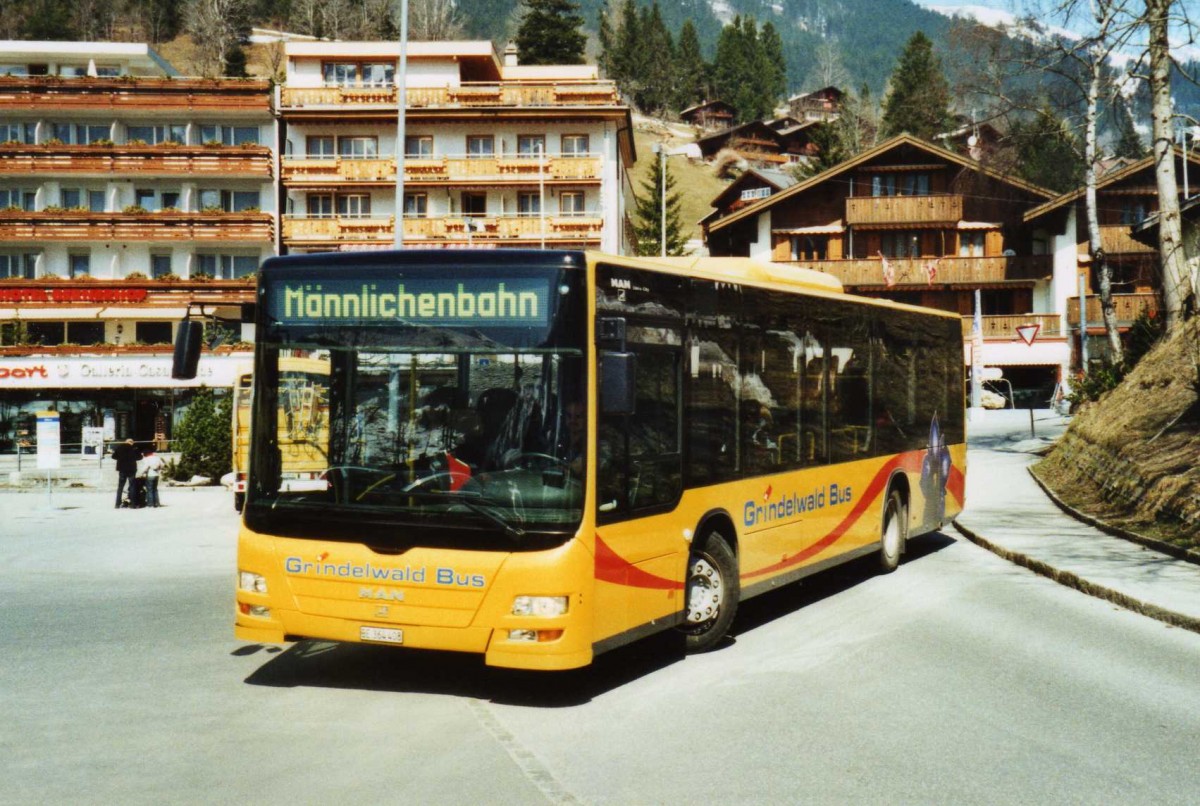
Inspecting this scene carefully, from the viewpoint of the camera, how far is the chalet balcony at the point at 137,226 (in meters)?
56.4

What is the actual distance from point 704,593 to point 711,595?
0.08 metres

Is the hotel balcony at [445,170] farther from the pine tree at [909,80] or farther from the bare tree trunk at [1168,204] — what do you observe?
the pine tree at [909,80]

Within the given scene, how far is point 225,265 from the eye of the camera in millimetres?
58031

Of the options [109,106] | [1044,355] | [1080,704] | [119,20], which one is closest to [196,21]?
[119,20]

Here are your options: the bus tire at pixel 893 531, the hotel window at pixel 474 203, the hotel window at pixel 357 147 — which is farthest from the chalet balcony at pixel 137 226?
the bus tire at pixel 893 531

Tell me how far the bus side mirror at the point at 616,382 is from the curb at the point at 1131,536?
8.63m

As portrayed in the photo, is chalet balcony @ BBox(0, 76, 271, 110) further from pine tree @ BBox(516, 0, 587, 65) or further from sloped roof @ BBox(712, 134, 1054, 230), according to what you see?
pine tree @ BBox(516, 0, 587, 65)

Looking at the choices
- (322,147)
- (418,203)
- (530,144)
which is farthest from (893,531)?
(322,147)

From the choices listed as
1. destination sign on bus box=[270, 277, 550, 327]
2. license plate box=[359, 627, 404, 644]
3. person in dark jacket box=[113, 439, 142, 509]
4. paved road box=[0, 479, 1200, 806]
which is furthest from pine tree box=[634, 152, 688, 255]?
license plate box=[359, 627, 404, 644]

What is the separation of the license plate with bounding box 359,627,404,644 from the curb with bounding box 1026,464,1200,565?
9.52m

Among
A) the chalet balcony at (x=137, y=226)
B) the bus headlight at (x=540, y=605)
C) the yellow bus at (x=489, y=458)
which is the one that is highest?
the chalet balcony at (x=137, y=226)

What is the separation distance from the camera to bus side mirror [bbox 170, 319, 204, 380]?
843cm

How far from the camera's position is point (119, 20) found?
475 ft

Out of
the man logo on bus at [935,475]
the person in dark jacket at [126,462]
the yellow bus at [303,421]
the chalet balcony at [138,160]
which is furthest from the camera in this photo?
the chalet balcony at [138,160]
